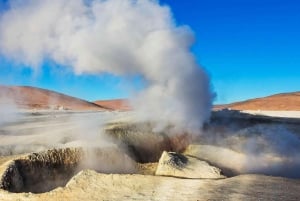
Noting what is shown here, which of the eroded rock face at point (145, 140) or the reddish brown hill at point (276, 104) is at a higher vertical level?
the reddish brown hill at point (276, 104)

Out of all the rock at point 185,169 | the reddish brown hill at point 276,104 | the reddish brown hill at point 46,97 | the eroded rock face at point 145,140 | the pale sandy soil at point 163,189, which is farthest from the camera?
the reddish brown hill at point 46,97

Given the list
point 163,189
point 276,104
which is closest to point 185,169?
point 163,189

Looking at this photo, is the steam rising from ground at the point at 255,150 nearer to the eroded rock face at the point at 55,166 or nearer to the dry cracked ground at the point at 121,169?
the dry cracked ground at the point at 121,169

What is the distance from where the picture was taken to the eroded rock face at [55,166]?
8.52 meters

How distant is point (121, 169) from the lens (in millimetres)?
10328

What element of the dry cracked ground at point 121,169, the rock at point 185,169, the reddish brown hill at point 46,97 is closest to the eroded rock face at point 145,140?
the dry cracked ground at point 121,169

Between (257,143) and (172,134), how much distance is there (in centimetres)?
247

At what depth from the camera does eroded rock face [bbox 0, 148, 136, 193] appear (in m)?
8.52

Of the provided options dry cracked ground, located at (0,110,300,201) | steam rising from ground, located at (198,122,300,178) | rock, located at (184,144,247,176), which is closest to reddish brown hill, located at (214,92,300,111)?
dry cracked ground, located at (0,110,300,201)

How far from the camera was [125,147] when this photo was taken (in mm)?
11570

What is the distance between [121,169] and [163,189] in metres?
3.20

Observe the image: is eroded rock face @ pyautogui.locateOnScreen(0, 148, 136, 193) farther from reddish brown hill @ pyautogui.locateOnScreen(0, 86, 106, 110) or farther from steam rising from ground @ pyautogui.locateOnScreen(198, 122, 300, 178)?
reddish brown hill @ pyautogui.locateOnScreen(0, 86, 106, 110)

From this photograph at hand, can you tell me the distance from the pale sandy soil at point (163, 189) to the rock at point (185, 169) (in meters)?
1.03

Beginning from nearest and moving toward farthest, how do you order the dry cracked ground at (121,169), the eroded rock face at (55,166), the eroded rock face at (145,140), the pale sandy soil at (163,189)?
the pale sandy soil at (163,189), the dry cracked ground at (121,169), the eroded rock face at (55,166), the eroded rock face at (145,140)
